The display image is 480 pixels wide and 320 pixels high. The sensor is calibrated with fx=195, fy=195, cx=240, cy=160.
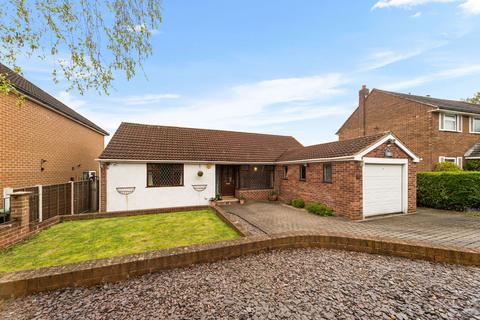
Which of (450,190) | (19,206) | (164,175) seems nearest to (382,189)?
(450,190)

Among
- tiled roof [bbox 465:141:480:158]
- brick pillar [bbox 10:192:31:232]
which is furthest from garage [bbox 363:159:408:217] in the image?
brick pillar [bbox 10:192:31:232]

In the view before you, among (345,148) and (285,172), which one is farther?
(285,172)

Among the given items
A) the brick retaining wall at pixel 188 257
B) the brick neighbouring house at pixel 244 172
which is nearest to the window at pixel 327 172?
the brick neighbouring house at pixel 244 172

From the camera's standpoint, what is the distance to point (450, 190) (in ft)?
32.6

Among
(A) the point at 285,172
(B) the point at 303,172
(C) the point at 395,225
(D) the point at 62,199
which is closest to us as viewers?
(C) the point at 395,225

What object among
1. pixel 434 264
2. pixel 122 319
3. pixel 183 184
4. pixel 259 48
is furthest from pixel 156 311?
pixel 259 48

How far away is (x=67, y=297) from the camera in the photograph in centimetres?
333

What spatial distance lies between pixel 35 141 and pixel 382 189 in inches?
644

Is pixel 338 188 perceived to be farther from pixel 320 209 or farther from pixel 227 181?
pixel 227 181

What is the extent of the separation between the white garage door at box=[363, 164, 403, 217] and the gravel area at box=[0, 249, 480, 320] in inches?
172

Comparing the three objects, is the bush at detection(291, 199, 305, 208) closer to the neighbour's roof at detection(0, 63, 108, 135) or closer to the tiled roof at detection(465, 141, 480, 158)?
the neighbour's roof at detection(0, 63, 108, 135)

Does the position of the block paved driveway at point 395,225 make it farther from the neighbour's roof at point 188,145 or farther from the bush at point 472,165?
the bush at point 472,165

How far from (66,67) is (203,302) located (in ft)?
18.9

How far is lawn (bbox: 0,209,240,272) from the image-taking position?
15.4 ft
